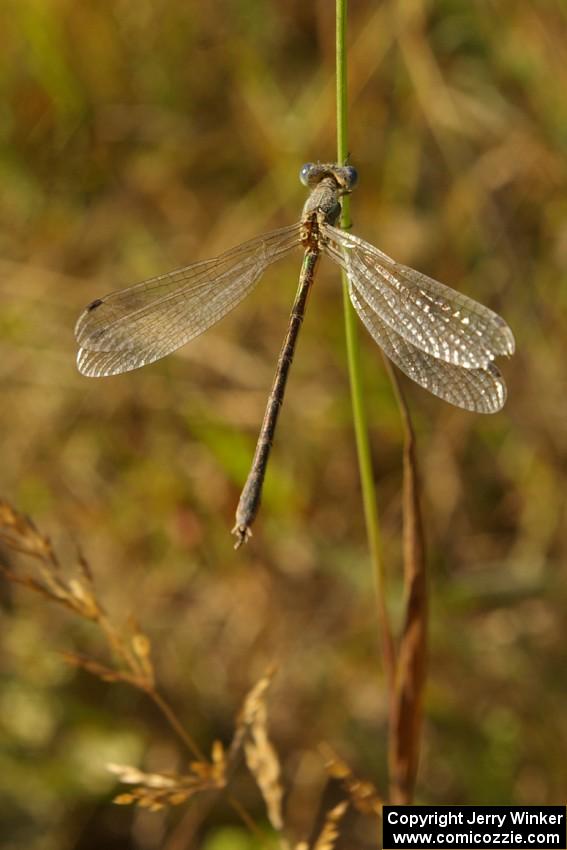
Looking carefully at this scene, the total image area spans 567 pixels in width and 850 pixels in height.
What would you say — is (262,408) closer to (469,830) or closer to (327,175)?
(327,175)

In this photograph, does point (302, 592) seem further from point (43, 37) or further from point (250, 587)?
point (43, 37)

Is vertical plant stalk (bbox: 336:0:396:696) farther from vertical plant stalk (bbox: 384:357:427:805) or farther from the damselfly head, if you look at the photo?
the damselfly head

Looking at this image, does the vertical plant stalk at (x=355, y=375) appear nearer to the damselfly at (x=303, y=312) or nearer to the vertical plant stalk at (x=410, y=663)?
the vertical plant stalk at (x=410, y=663)

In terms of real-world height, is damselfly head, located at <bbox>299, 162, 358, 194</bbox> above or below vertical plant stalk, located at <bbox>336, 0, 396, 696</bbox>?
above

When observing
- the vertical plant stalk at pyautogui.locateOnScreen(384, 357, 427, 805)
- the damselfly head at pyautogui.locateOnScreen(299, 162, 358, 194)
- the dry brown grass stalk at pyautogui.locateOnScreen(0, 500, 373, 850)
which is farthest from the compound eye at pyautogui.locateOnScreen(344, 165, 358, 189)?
the dry brown grass stalk at pyautogui.locateOnScreen(0, 500, 373, 850)

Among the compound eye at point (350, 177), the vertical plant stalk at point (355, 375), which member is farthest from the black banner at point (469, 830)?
the compound eye at point (350, 177)
